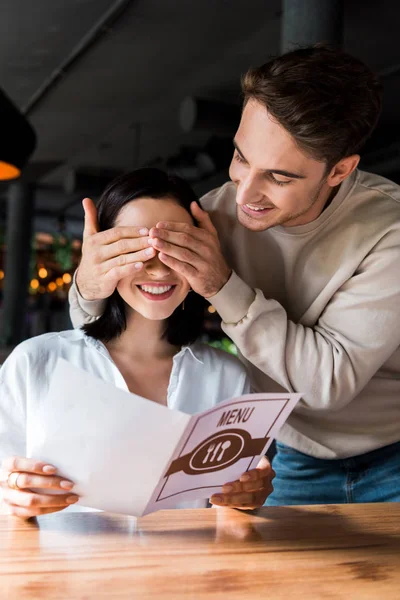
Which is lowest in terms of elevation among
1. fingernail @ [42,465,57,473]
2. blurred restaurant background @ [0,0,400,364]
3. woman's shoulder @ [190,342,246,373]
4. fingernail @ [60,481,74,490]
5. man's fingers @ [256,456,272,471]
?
blurred restaurant background @ [0,0,400,364]

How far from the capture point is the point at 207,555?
0.97 m

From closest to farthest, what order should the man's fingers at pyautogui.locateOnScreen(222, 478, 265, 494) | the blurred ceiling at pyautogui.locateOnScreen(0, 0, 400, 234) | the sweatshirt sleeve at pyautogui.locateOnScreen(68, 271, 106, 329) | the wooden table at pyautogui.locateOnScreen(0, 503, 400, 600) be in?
the wooden table at pyautogui.locateOnScreen(0, 503, 400, 600)
the man's fingers at pyautogui.locateOnScreen(222, 478, 265, 494)
the sweatshirt sleeve at pyautogui.locateOnScreen(68, 271, 106, 329)
the blurred ceiling at pyautogui.locateOnScreen(0, 0, 400, 234)

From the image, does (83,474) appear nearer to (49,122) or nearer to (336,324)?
(336,324)

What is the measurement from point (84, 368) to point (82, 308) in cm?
14

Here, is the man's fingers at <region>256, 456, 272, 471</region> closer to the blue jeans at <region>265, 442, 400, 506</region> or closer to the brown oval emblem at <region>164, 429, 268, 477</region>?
the brown oval emblem at <region>164, 429, 268, 477</region>

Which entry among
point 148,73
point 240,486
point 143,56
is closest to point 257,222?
point 240,486

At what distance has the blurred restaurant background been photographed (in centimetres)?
435

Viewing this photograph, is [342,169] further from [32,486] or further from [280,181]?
[32,486]

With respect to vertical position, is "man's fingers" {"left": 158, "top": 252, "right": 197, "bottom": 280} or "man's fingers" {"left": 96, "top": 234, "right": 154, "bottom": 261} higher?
"man's fingers" {"left": 96, "top": 234, "right": 154, "bottom": 261}

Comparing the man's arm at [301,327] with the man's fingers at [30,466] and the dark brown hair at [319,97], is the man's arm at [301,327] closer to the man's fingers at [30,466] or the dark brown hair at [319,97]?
the dark brown hair at [319,97]

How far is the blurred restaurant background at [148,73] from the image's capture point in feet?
14.3

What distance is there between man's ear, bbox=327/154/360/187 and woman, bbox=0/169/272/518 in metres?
0.31

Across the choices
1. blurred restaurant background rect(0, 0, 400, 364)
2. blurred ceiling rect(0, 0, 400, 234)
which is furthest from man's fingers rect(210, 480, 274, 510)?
blurred ceiling rect(0, 0, 400, 234)

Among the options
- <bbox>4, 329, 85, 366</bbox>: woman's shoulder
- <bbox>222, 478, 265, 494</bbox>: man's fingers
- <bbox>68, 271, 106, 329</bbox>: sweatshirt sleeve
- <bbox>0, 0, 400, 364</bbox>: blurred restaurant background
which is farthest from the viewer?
<bbox>0, 0, 400, 364</bbox>: blurred restaurant background
